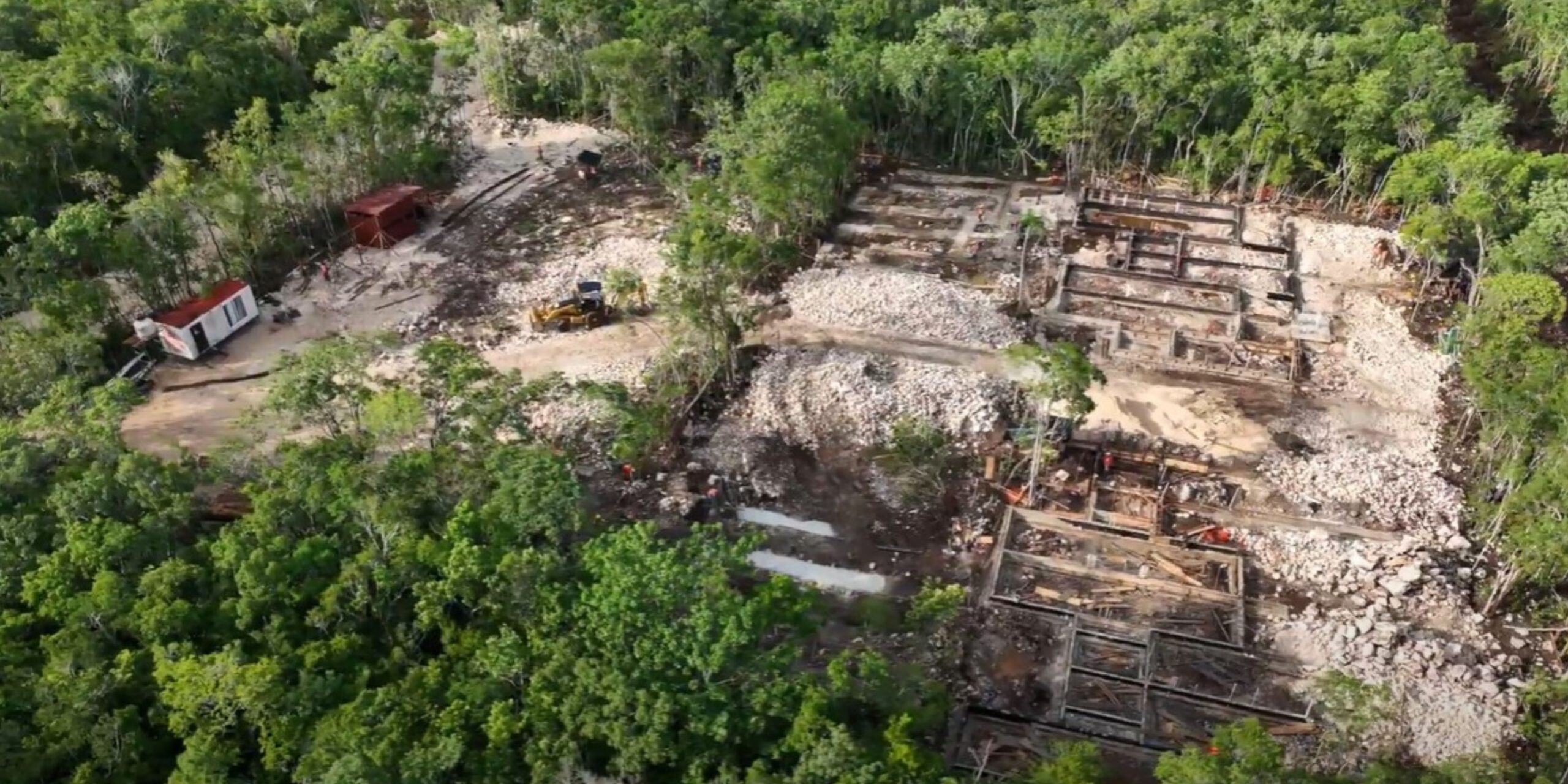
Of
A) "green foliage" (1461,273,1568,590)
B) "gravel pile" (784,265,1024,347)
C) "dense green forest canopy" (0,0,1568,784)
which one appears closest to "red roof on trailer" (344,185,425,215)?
"dense green forest canopy" (0,0,1568,784)

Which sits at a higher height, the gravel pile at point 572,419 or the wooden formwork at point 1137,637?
the gravel pile at point 572,419

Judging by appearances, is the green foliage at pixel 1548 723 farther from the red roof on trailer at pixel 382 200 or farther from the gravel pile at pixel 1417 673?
the red roof on trailer at pixel 382 200

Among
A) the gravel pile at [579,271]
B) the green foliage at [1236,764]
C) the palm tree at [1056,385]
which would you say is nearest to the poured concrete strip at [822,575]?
the palm tree at [1056,385]

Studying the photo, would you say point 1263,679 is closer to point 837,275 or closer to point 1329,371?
point 1329,371

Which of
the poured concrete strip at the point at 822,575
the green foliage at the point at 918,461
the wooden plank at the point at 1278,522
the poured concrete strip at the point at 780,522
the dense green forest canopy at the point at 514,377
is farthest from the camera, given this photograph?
the green foliage at the point at 918,461

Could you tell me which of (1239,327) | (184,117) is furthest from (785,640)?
(184,117)

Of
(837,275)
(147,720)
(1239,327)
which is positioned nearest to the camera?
(147,720)

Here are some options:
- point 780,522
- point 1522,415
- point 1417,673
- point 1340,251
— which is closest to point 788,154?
point 780,522
